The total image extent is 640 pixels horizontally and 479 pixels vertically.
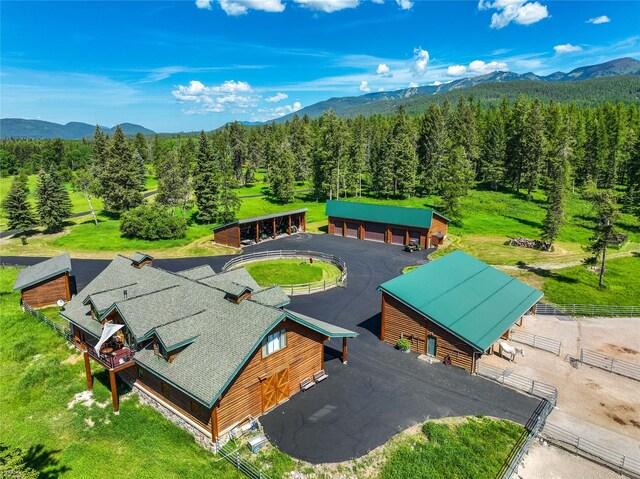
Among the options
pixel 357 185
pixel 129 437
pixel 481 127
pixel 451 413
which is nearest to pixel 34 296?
pixel 129 437

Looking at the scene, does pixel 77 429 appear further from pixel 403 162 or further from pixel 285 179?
pixel 403 162

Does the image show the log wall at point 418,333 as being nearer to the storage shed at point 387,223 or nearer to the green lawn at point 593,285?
the green lawn at point 593,285

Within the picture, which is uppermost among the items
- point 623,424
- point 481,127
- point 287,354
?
point 481,127

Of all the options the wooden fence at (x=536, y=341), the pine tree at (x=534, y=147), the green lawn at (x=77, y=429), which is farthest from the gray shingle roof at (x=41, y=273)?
the pine tree at (x=534, y=147)

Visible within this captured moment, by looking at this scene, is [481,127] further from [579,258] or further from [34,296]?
[34,296]

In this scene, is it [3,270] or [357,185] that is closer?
[3,270]

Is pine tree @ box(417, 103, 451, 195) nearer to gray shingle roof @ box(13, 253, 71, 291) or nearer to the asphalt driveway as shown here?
the asphalt driveway

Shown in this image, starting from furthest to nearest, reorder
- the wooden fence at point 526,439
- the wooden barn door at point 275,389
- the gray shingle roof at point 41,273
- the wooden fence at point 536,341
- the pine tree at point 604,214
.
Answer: the pine tree at point 604,214, the gray shingle roof at point 41,273, the wooden fence at point 536,341, the wooden barn door at point 275,389, the wooden fence at point 526,439
